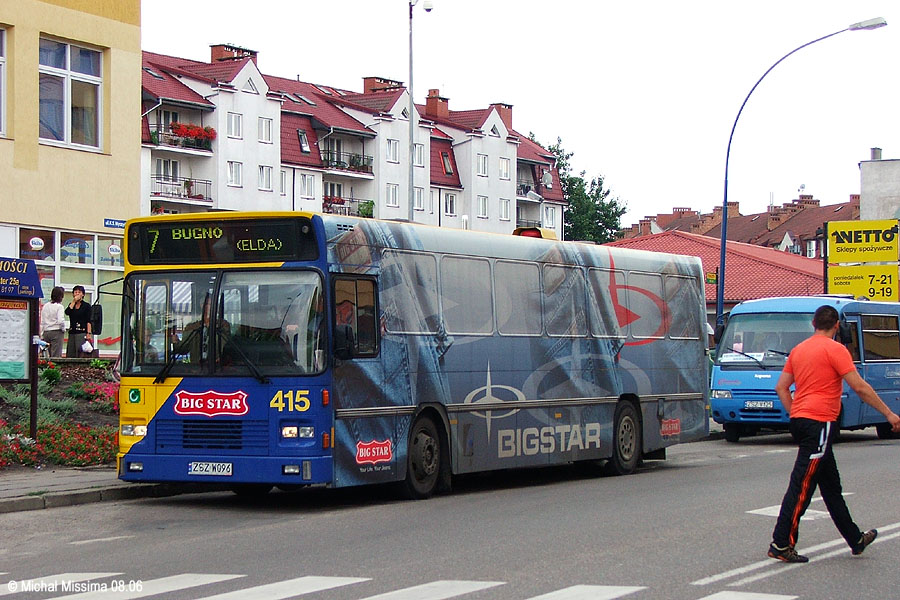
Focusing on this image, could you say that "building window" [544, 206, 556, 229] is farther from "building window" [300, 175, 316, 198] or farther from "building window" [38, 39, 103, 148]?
"building window" [38, 39, 103, 148]

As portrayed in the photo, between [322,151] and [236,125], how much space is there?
29.4 ft

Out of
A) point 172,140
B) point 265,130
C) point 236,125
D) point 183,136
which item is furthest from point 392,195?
point 172,140

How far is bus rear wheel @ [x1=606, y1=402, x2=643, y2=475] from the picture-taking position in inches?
728

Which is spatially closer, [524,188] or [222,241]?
[222,241]

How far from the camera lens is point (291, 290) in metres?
13.6

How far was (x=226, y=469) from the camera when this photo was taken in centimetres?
1363

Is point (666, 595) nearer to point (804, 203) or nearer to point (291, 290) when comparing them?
point (291, 290)

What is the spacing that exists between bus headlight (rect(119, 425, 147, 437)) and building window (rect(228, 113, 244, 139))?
62928 mm

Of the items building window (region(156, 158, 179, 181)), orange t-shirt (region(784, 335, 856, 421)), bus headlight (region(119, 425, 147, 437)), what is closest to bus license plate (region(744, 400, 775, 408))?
bus headlight (region(119, 425, 147, 437))

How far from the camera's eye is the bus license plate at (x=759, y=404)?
25122mm

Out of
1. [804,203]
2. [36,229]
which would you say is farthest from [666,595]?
[804,203]

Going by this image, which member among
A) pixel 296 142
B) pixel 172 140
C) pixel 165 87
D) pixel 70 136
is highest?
pixel 165 87

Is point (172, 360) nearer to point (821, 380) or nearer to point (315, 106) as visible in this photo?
point (821, 380)

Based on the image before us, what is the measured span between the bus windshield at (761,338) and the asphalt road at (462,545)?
8.76 metres
